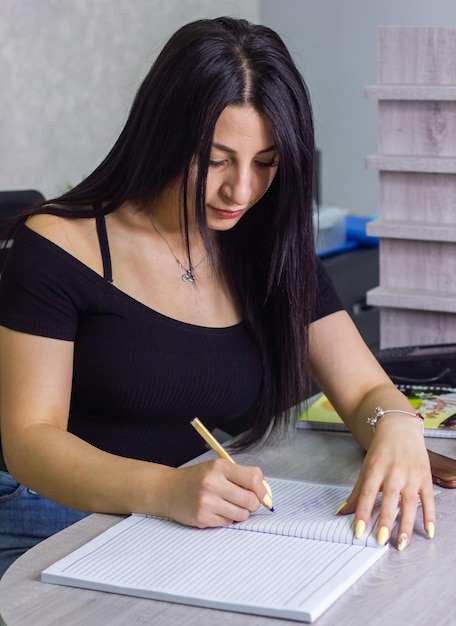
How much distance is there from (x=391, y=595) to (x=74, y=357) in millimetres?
623

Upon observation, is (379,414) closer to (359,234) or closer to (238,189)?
(238,189)

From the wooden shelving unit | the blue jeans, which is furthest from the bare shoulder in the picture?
the wooden shelving unit

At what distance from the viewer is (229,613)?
37.6 inches

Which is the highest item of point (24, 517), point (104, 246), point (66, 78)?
point (66, 78)

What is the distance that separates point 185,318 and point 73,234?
0.21m

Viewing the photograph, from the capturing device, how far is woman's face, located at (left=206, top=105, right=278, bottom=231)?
1.32 meters

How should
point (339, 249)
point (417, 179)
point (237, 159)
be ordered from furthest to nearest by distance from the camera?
point (339, 249) → point (417, 179) → point (237, 159)

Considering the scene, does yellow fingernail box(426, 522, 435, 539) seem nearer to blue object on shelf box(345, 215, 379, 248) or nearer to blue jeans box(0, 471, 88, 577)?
blue jeans box(0, 471, 88, 577)

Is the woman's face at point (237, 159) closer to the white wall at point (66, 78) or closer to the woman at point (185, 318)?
the woman at point (185, 318)

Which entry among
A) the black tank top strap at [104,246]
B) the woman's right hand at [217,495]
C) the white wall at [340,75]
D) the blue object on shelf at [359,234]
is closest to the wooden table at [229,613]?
the woman's right hand at [217,495]

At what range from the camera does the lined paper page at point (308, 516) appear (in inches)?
43.9

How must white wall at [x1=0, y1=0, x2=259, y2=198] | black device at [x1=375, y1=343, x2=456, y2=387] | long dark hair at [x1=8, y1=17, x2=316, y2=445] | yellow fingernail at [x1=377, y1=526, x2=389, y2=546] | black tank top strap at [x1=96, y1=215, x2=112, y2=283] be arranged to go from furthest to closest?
1. white wall at [x1=0, y1=0, x2=259, y2=198]
2. black device at [x1=375, y1=343, x2=456, y2=387]
3. black tank top strap at [x1=96, y1=215, x2=112, y2=283]
4. long dark hair at [x1=8, y1=17, x2=316, y2=445]
5. yellow fingernail at [x1=377, y1=526, x2=389, y2=546]

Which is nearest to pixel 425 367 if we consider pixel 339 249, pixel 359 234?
pixel 339 249

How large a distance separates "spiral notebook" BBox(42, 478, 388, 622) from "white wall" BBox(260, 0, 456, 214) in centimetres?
319
